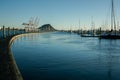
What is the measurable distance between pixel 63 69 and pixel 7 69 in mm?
6230

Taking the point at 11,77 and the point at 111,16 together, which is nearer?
the point at 11,77

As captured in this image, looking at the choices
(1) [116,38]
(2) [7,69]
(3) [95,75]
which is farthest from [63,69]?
(1) [116,38]

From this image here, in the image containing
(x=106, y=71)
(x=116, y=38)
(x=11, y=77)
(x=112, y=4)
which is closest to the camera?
(x=11, y=77)

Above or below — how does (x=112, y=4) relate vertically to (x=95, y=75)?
above

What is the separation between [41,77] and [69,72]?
2839mm

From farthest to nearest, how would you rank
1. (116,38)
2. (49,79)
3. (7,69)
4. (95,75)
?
(116,38) < (95,75) < (49,79) < (7,69)

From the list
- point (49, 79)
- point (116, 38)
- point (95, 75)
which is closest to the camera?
point (49, 79)

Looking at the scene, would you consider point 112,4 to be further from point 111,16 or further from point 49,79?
point 49,79

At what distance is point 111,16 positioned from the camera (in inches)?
3199

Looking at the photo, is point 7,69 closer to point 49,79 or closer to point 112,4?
point 49,79

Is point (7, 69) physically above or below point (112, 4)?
below

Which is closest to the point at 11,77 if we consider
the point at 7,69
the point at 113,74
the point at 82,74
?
the point at 7,69

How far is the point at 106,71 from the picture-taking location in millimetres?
18734

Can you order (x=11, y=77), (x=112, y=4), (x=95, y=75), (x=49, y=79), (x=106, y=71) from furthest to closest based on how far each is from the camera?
(x=112, y=4) → (x=106, y=71) → (x=95, y=75) → (x=49, y=79) → (x=11, y=77)
